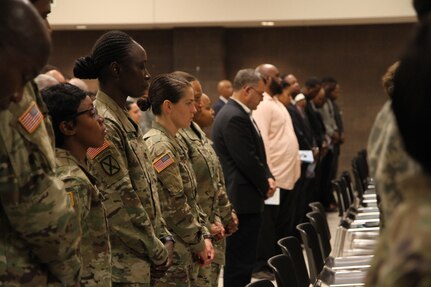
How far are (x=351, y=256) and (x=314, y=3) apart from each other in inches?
297

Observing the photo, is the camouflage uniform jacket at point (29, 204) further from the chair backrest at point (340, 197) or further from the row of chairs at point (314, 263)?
the chair backrest at point (340, 197)

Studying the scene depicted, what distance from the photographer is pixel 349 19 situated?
13.6 meters

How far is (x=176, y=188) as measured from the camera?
14.5 feet

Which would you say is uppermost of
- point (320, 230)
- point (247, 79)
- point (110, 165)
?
point (110, 165)

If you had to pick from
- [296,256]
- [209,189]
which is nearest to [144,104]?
[209,189]

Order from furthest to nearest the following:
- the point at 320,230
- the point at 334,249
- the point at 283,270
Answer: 1. the point at 334,249
2. the point at 320,230
3. the point at 283,270

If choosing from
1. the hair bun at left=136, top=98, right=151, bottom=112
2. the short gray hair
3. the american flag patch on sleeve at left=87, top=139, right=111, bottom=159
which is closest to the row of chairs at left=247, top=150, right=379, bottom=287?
the american flag patch on sleeve at left=87, top=139, right=111, bottom=159

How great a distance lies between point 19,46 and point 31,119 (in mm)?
325

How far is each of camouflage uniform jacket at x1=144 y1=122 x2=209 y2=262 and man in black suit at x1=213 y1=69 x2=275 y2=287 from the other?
1.94 meters

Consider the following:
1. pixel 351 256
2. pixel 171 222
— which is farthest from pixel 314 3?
pixel 171 222

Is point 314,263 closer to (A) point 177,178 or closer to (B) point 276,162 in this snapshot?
(A) point 177,178

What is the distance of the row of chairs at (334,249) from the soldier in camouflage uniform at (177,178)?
18.4 inches

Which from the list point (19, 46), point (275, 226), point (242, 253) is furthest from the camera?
point (275, 226)

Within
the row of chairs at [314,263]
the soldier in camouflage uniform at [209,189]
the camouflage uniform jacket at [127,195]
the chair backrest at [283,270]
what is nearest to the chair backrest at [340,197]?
the row of chairs at [314,263]
